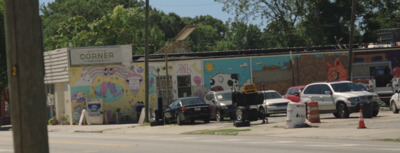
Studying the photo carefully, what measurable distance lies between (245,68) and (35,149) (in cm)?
4235

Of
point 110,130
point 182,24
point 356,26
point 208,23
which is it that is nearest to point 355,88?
point 110,130

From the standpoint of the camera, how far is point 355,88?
1217 inches

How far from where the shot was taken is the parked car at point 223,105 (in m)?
35.5

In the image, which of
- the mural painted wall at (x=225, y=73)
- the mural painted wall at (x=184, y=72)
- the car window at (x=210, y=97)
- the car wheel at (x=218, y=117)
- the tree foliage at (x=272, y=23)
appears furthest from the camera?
the tree foliage at (x=272, y=23)

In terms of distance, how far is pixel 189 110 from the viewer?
34062mm

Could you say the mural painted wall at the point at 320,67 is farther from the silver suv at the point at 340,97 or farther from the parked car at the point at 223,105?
the silver suv at the point at 340,97

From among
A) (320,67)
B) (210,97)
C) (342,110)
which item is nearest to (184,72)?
(210,97)

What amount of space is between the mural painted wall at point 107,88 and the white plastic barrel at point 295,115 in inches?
774

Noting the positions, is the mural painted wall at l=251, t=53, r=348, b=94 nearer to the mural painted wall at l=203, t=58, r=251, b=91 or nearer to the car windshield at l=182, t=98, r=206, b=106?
the mural painted wall at l=203, t=58, r=251, b=91

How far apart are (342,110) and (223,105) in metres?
7.33

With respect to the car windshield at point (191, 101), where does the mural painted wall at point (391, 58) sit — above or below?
above

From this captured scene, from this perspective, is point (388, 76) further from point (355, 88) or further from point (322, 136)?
point (322, 136)

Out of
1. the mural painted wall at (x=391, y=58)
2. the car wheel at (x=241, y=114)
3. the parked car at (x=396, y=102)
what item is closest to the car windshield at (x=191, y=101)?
the car wheel at (x=241, y=114)

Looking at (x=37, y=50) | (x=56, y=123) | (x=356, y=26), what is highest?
(x=356, y=26)
